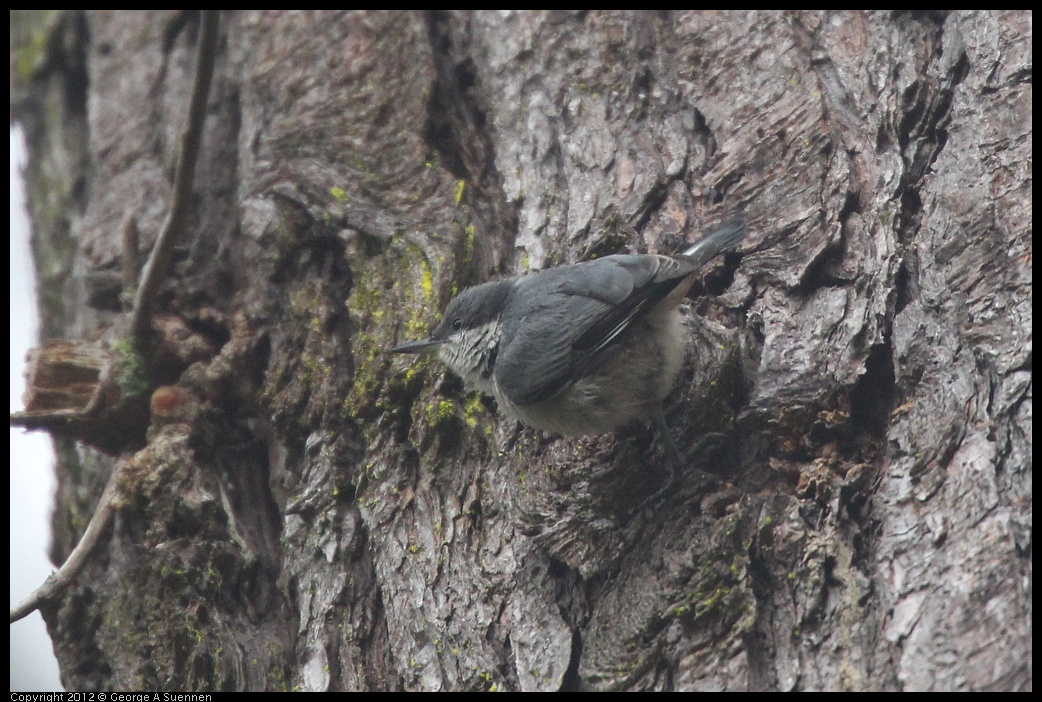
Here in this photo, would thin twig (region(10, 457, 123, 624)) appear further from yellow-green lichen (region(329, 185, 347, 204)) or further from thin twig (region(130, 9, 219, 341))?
yellow-green lichen (region(329, 185, 347, 204))

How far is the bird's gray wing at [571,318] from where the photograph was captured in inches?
111

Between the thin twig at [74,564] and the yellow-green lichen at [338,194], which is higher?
the yellow-green lichen at [338,194]

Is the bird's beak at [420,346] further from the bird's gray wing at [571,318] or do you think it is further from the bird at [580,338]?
the bird's gray wing at [571,318]

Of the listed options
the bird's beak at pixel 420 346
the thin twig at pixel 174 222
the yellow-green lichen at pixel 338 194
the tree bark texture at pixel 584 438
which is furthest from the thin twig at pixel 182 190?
the bird's beak at pixel 420 346

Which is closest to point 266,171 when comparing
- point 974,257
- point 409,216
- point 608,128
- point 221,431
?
point 409,216

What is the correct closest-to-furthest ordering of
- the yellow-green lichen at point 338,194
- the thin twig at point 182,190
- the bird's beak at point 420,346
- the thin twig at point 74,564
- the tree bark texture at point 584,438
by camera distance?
the tree bark texture at point 584,438 → the thin twig at point 74,564 → the bird's beak at point 420,346 → the thin twig at point 182,190 → the yellow-green lichen at point 338,194

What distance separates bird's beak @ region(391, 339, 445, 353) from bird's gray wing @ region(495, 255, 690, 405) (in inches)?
8.6

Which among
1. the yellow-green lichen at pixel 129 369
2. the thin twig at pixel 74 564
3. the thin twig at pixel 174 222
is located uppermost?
the thin twig at pixel 174 222

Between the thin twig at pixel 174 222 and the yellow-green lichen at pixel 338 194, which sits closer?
the thin twig at pixel 174 222

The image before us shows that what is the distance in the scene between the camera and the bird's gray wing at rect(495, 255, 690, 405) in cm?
281

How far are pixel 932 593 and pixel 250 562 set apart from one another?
1981mm

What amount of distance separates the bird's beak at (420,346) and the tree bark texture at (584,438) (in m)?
0.08

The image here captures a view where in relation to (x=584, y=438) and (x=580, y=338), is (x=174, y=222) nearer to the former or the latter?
(x=580, y=338)

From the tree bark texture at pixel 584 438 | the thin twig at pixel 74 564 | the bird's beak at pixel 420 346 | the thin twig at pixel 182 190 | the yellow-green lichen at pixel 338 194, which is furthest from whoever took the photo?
the yellow-green lichen at pixel 338 194
